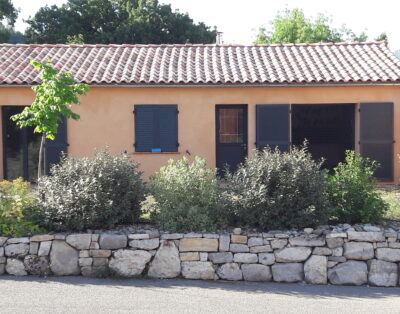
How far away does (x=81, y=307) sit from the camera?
5590mm

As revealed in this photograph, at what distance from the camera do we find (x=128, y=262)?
664cm

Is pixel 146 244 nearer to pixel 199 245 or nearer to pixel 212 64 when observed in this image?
pixel 199 245

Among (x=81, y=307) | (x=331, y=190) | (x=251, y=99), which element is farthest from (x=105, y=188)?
(x=251, y=99)

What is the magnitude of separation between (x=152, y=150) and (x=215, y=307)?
6.83 metres

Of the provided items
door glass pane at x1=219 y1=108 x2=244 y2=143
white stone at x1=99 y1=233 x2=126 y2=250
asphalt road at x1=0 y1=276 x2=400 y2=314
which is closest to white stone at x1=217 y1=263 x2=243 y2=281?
asphalt road at x1=0 y1=276 x2=400 y2=314

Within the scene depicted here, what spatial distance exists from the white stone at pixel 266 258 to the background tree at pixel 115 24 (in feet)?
73.2

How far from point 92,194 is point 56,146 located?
548 centimetres

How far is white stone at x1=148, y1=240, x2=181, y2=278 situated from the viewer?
664cm

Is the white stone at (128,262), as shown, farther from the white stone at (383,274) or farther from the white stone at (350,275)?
the white stone at (383,274)

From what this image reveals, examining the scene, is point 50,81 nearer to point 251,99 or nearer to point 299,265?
point 299,265

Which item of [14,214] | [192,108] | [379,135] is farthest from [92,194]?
[379,135]

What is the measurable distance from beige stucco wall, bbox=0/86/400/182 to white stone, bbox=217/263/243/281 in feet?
18.9

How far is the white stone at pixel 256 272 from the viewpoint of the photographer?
6598mm

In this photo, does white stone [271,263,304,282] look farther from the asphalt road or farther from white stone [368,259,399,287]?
white stone [368,259,399,287]
